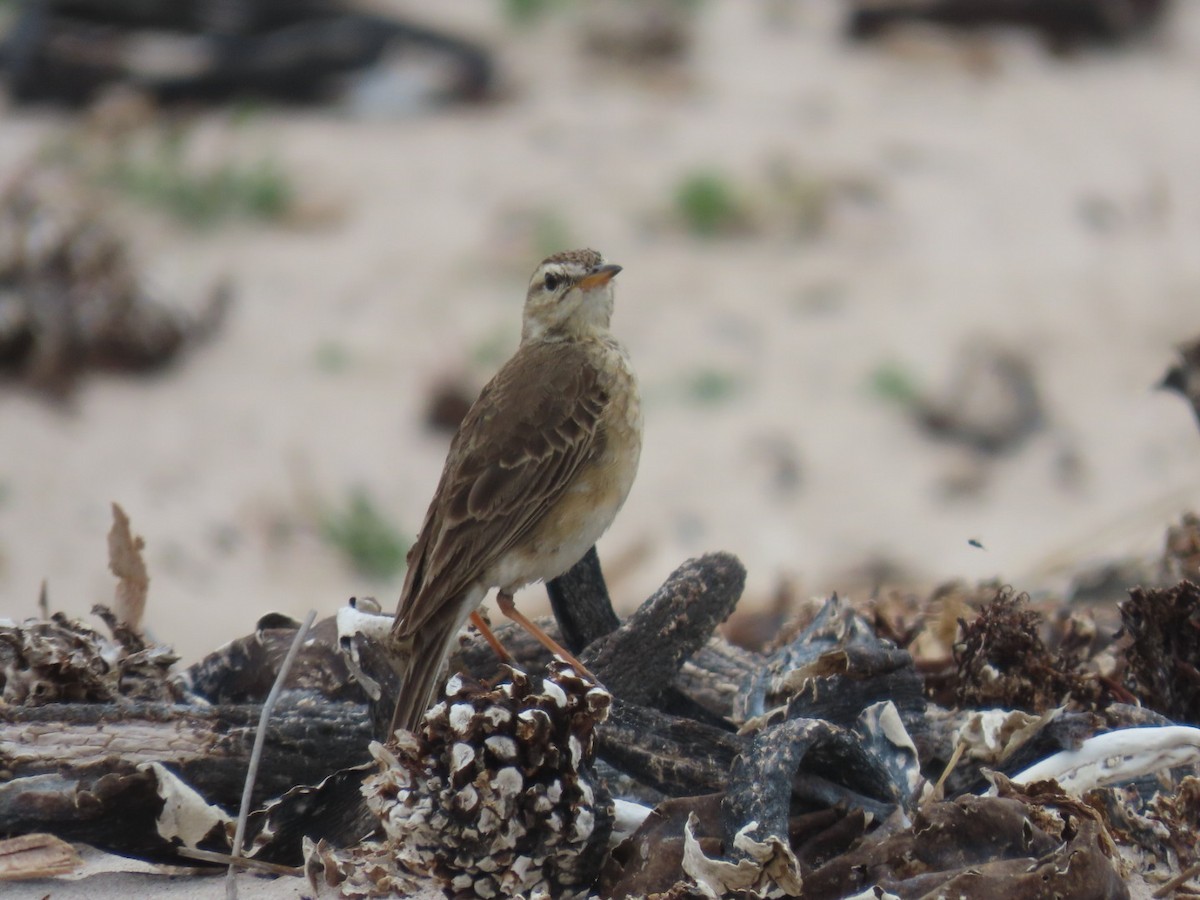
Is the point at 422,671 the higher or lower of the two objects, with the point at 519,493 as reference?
lower

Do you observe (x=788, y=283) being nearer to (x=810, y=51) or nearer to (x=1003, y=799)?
(x=810, y=51)

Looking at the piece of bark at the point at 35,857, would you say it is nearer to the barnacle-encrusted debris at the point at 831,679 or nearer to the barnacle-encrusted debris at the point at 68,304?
the barnacle-encrusted debris at the point at 831,679

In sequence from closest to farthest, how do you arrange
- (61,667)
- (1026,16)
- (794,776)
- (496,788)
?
(496,788)
(794,776)
(61,667)
(1026,16)

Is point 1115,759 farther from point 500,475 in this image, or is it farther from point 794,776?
point 500,475

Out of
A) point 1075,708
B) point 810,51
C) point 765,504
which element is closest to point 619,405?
point 1075,708

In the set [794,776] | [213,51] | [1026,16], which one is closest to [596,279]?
[794,776]

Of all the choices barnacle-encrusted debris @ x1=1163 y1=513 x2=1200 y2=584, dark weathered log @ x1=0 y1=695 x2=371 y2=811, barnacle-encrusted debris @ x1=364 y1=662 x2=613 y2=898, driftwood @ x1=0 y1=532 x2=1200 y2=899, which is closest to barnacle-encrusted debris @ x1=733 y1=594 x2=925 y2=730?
driftwood @ x1=0 y1=532 x2=1200 y2=899

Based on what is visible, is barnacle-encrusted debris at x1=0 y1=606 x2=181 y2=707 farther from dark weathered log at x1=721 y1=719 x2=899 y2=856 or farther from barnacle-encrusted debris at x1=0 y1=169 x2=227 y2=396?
barnacle-encrusted debris at x1=0 y1=169 x2=227 y2=396
